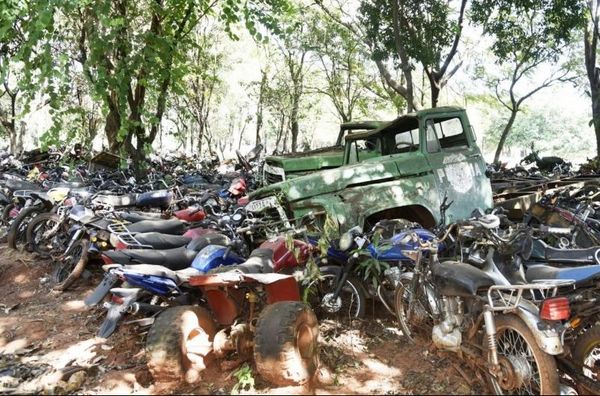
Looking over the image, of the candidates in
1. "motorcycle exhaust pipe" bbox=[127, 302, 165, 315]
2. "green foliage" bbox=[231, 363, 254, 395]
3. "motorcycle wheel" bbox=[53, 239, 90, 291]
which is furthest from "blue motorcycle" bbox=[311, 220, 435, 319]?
"motorcycle wheel" bbox=[53, 239, 90, 291]

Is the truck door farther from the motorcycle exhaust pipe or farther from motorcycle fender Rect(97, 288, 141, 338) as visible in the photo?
motorcycle fender Rect(97, 288, 141, 338)

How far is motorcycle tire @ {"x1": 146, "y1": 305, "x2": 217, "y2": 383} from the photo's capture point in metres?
3.31

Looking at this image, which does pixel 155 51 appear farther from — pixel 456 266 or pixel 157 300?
pixel 456 266

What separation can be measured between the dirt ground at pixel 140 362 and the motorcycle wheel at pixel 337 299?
16 cm

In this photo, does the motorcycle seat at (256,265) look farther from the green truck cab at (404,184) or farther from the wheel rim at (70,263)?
the wheel rim at (70,263)

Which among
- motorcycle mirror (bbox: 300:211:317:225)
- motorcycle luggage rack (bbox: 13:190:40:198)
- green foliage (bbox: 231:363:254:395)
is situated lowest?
green foliage (bbox: 231:363:254:395)

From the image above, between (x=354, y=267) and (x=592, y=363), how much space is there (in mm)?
2088

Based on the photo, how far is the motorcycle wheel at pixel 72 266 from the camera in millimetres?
5867

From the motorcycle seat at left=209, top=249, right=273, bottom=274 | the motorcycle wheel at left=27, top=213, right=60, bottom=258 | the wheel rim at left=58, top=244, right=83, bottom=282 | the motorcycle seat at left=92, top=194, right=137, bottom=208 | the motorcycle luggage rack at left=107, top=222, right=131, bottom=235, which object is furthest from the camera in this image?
the motorcycle seat at left=92, top=194, right=137, bottom=208

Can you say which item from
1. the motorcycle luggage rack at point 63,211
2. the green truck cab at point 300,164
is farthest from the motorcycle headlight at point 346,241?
the motorcycle luggage rack at point 63,211

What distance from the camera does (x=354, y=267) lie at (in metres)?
4.64

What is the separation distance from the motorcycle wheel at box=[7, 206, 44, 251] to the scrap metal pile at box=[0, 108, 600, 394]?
27 millimetres

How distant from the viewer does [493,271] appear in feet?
11.3

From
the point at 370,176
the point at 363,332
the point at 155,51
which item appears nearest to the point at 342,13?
the point at 155,51
